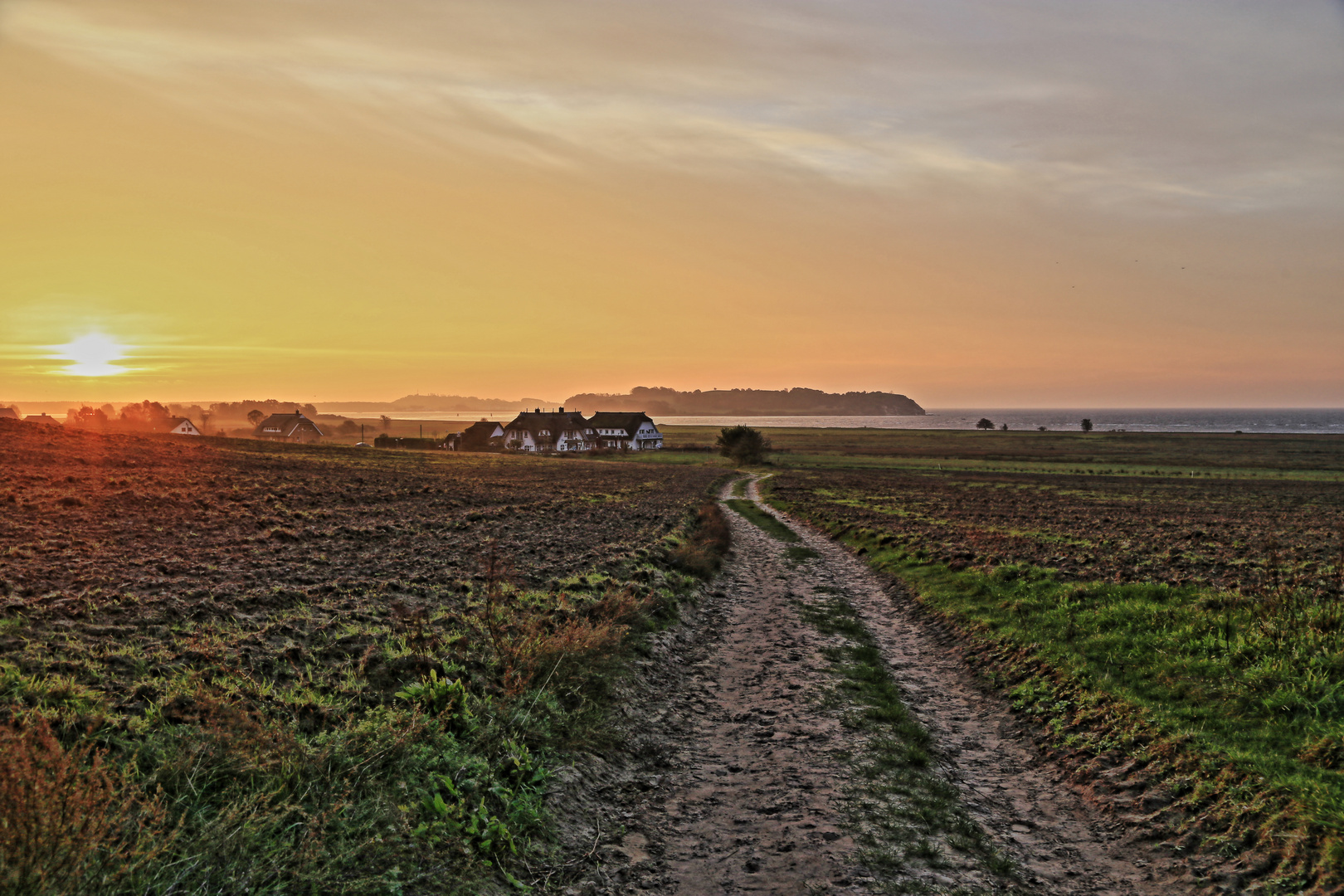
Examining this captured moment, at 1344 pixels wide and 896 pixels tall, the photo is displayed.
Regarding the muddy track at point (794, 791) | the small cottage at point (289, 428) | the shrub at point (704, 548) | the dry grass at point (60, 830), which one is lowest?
the muddy track at point (794, 791)

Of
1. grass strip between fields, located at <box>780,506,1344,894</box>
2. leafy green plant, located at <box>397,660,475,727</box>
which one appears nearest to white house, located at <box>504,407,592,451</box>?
grass strip between fields, located at <box>780,506,1344,894</box>

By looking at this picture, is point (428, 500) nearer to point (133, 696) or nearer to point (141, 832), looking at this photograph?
point (133, 696)

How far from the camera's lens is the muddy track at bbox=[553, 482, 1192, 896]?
7.07m

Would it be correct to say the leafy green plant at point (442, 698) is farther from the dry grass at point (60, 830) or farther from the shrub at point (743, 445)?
the shrub at point (743, 445)

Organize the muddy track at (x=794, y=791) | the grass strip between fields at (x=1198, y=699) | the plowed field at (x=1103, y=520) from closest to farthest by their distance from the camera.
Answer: the muddy track at (x=794, y=791) → the grass strip between fields at (x=1198, y=699) → the plowed field at (x=1103, y=520)

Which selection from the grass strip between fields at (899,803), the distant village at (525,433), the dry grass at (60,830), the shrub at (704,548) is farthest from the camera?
the distant village at (525,433)

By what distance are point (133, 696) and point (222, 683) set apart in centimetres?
88

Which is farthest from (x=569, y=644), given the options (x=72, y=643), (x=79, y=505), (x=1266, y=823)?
(x=79, y=505)

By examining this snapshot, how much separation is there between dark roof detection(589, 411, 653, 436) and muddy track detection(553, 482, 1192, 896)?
13456 cm

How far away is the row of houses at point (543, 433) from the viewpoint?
137625 millimetres

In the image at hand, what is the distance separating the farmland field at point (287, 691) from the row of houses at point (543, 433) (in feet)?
375

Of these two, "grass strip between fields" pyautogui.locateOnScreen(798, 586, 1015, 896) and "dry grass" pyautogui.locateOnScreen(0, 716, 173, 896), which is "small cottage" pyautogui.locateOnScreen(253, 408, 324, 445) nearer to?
"grass strip between fields" pyautogui.locateOnScreen(798, 586, 1015, 896)

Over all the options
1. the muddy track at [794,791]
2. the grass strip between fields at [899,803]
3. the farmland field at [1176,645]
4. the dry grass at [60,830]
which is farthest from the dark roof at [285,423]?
the dry grass at [60,830]

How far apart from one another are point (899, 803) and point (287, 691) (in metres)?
7.93
